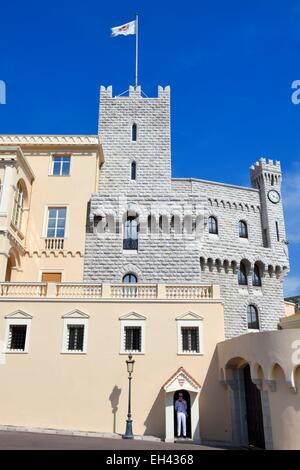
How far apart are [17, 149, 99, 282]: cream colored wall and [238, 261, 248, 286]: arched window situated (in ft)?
44.4

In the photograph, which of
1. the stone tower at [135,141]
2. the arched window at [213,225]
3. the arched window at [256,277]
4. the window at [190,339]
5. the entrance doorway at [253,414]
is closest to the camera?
the entrance doorway at [253,414]

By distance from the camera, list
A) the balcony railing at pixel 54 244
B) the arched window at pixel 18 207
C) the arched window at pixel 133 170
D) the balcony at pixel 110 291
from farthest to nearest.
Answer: the arched window at pixel 133 170, the balcony railing at pixel 54 244, the arched window at pixel 18 207, the balcony at pixel 110 291

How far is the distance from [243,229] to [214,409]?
712 inches

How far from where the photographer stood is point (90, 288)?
20.1m

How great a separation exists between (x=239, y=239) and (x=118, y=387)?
18006 mm

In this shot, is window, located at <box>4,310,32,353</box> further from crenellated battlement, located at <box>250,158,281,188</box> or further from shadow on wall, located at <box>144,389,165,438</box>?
crenellated battlement, located at <box>250,158,281,188</box>

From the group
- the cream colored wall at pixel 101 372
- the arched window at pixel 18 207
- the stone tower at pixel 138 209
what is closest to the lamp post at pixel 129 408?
the cream colored wall at pixel 101 372

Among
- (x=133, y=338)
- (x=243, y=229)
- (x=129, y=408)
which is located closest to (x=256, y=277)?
(x=243, y=229)

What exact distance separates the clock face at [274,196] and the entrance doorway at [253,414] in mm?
20099

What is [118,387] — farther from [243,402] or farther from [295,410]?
[295,410]

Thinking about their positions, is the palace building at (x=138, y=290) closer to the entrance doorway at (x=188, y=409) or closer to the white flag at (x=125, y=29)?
the entrance doorway at (x=188, y=409)

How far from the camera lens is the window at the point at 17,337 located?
19.0 meters

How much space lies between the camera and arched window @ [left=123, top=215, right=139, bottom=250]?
26125 mm
